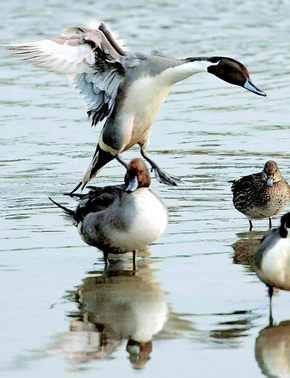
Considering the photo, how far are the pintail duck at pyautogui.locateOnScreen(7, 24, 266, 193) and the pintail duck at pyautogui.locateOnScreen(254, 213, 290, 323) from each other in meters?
3.40

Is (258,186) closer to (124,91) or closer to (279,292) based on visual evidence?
(124,91)

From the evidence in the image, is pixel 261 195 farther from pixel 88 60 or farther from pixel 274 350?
pixel 274 350

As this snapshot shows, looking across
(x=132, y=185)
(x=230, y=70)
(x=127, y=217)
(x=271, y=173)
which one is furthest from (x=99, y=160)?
(x=127, y=217)

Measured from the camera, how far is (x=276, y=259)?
5.70 meters

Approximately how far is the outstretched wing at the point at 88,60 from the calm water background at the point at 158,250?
0.88 m

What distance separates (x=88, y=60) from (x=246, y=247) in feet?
8.39

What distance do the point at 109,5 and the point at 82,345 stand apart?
62.7 ft

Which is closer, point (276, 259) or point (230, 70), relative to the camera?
point (276, 259)

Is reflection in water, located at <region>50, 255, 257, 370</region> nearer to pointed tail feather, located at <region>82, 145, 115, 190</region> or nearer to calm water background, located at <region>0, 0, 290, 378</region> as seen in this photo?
calm water background, located at <region>0, 0, 290, 378</region>

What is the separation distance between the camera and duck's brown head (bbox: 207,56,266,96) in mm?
9406

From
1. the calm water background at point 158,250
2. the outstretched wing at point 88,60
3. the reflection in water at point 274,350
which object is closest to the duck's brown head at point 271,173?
the calm water background at point 158,250

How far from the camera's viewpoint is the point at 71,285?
6.44 metres

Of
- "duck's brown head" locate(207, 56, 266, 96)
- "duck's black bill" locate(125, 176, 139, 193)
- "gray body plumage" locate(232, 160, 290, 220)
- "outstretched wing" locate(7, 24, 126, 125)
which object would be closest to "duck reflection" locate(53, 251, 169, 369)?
"duck's black bill" locate(125, 176, 139, 193)

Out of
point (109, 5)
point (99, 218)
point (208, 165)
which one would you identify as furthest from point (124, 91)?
point (109, 5)
